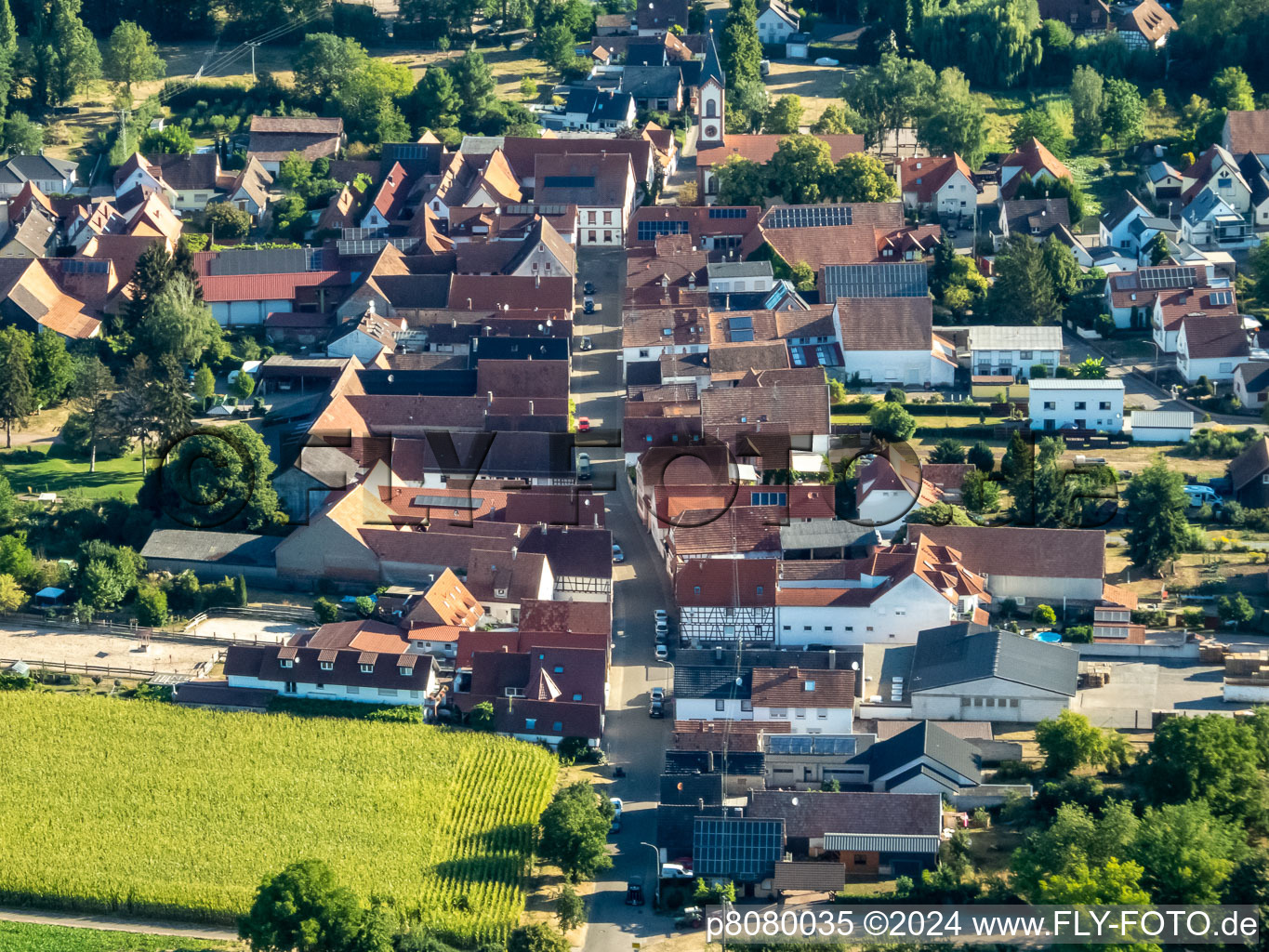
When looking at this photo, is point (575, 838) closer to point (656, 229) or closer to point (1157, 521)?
point (1157, 521)

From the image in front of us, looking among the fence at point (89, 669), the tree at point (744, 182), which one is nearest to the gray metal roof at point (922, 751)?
the fence at point (89, 669)

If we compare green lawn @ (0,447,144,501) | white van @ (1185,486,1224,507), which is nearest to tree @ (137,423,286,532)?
green lawn @ (0,447,144,501)

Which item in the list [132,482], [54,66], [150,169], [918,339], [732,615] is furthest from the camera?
[54,66]

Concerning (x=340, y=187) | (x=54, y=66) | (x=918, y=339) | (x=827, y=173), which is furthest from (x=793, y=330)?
(x=54, y=66)

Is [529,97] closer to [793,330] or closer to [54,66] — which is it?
[54,66]

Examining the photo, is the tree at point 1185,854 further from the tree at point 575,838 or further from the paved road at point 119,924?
the paved road at point 119,924

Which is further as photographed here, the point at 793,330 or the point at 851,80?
the point at 851,80

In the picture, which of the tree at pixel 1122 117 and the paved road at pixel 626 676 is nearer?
the paved road at pixel 626 676
